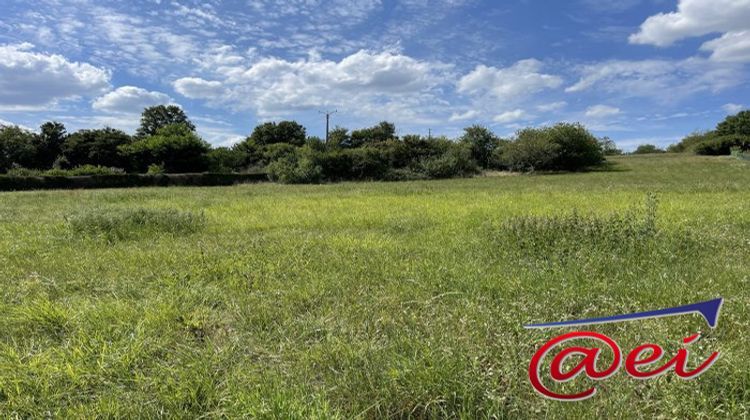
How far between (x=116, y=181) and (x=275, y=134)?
35.4 meters

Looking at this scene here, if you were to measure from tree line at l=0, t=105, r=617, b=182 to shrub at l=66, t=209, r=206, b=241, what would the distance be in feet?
85.4

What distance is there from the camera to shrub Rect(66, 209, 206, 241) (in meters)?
7.46

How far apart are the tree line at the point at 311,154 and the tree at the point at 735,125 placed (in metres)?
21.7

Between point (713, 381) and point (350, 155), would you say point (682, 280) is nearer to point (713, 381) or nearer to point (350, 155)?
point (713, 381)

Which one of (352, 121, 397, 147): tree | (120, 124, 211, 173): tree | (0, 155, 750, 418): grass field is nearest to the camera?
(0, 155, 750, 418): grass field

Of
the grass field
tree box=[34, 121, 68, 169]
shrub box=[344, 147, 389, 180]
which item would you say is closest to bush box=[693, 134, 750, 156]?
shrub box=[344, 147, 389, 180]

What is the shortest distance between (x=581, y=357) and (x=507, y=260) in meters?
2.65

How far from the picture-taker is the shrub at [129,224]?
24.5 ft

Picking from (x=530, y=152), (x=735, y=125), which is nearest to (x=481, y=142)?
(x=530, y=152)

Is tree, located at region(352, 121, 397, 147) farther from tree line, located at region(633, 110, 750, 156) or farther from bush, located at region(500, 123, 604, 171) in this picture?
tree line, located at region(633, 110, 750, 156)

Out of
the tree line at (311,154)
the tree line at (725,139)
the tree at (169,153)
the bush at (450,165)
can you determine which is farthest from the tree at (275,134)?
the tree line at (725,139)

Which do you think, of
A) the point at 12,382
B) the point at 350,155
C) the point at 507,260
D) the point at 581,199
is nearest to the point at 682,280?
the point at 507,260

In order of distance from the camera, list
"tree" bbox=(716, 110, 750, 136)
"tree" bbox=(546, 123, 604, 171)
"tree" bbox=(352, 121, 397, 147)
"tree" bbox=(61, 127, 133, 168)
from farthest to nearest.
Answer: "tree" bbox=(352, 121, 397, 147) → "tree" bbox=(716, 110, 750, 136) → "tree" bbox=(61, 127, 133, 168) → "tree" bbox=(546, 123, 604, 171)

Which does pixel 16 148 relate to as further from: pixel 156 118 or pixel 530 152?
pixel 530 152
